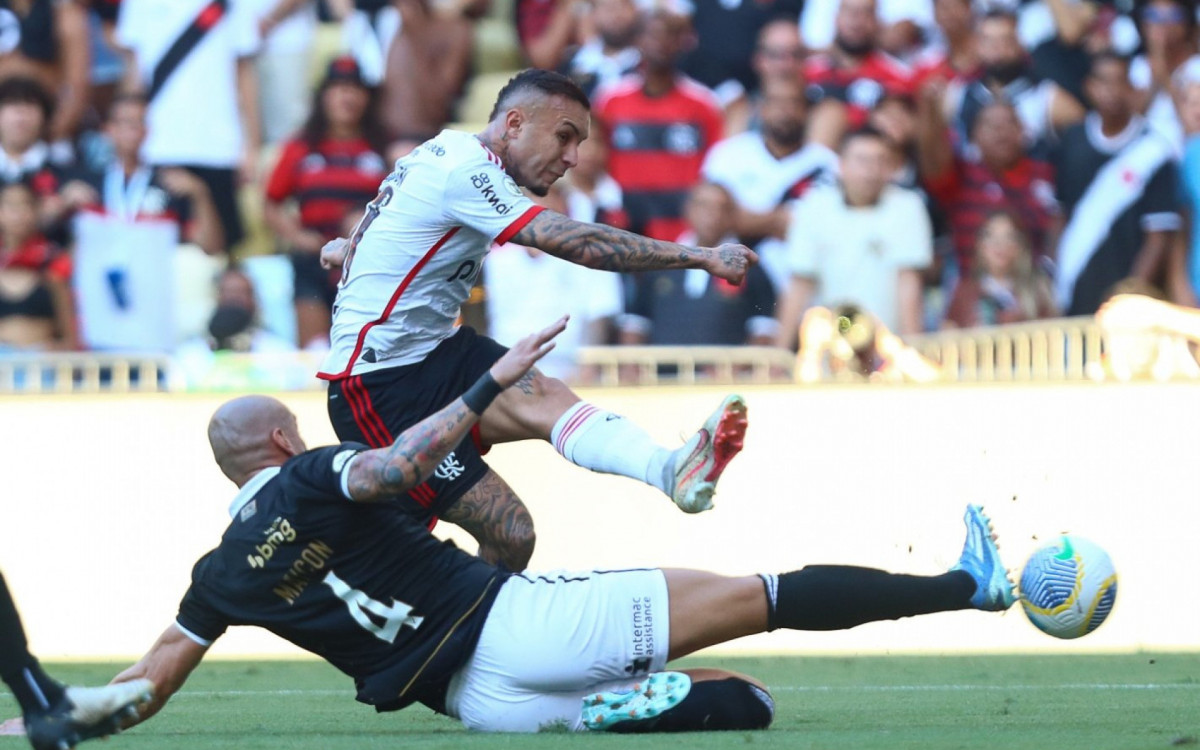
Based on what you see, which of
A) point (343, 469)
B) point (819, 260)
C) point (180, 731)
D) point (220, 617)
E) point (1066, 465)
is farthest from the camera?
point (819, 260)

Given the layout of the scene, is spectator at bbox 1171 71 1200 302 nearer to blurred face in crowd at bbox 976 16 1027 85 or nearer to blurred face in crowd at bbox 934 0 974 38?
blurred face in crowd at bbox 976 16 1027 85

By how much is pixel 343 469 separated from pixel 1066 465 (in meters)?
5.00

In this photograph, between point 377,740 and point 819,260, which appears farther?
point 819,260

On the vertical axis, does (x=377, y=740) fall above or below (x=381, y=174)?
below

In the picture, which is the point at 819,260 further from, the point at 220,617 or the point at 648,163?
the point at 220,617

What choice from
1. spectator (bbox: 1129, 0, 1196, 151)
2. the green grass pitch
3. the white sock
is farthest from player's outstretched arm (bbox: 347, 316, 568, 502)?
spectator (bbox: 1129, 0, 1196, 151)

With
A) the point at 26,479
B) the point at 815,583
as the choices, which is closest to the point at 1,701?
the point at 26,479

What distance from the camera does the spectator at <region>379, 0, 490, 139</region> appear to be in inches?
484

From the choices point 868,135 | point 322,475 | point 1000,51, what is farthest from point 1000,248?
point 322,475

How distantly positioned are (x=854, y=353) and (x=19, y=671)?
230 inches

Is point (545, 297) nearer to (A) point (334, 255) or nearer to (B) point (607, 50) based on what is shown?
(B) point (607, 50)

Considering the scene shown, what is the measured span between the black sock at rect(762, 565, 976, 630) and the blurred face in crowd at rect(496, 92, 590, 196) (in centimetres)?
171

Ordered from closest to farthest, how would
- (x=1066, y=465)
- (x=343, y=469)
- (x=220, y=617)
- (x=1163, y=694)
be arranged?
1. (x=343, y=469)
2. (x=220, y=617)
3. (x=1163, y=694)
4. (x=1066, y=465)

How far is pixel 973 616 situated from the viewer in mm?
9391
